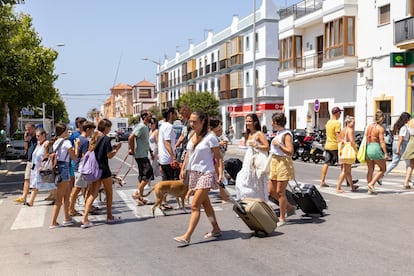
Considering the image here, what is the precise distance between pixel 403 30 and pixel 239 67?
2713 cm

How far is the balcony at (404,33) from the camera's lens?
22558 mm

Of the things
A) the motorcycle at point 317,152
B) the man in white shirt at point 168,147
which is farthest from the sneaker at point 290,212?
the motorcycle at point 317,152

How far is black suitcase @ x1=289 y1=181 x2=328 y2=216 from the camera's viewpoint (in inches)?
327

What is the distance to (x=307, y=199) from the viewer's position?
8.30 metres

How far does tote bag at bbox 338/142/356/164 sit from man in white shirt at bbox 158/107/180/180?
143 inches

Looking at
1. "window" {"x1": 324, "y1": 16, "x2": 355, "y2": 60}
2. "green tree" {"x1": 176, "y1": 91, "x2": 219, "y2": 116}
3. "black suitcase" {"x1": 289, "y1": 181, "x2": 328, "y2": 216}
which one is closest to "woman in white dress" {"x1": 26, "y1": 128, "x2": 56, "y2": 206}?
"black suitcase" {"x1": 289, "y1": 181, "x2": 328, "y2": 216}

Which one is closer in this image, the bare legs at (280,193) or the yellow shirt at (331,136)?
the bare legs at (280,193)

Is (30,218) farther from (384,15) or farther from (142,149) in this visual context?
(384,15)

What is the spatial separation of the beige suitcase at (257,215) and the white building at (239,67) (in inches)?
1029

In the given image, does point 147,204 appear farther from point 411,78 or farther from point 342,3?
point 342,3

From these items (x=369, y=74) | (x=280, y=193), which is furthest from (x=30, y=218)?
(x=369, y=74)

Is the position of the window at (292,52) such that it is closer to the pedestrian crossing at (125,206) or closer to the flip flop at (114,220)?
the pedestrian crossing at (125,206)

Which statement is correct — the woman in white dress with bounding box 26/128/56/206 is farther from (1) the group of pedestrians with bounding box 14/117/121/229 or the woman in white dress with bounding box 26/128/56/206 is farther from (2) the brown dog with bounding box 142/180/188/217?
(2) the brown dog with bounding box 142/180/188/217

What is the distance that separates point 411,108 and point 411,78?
4.52ft
